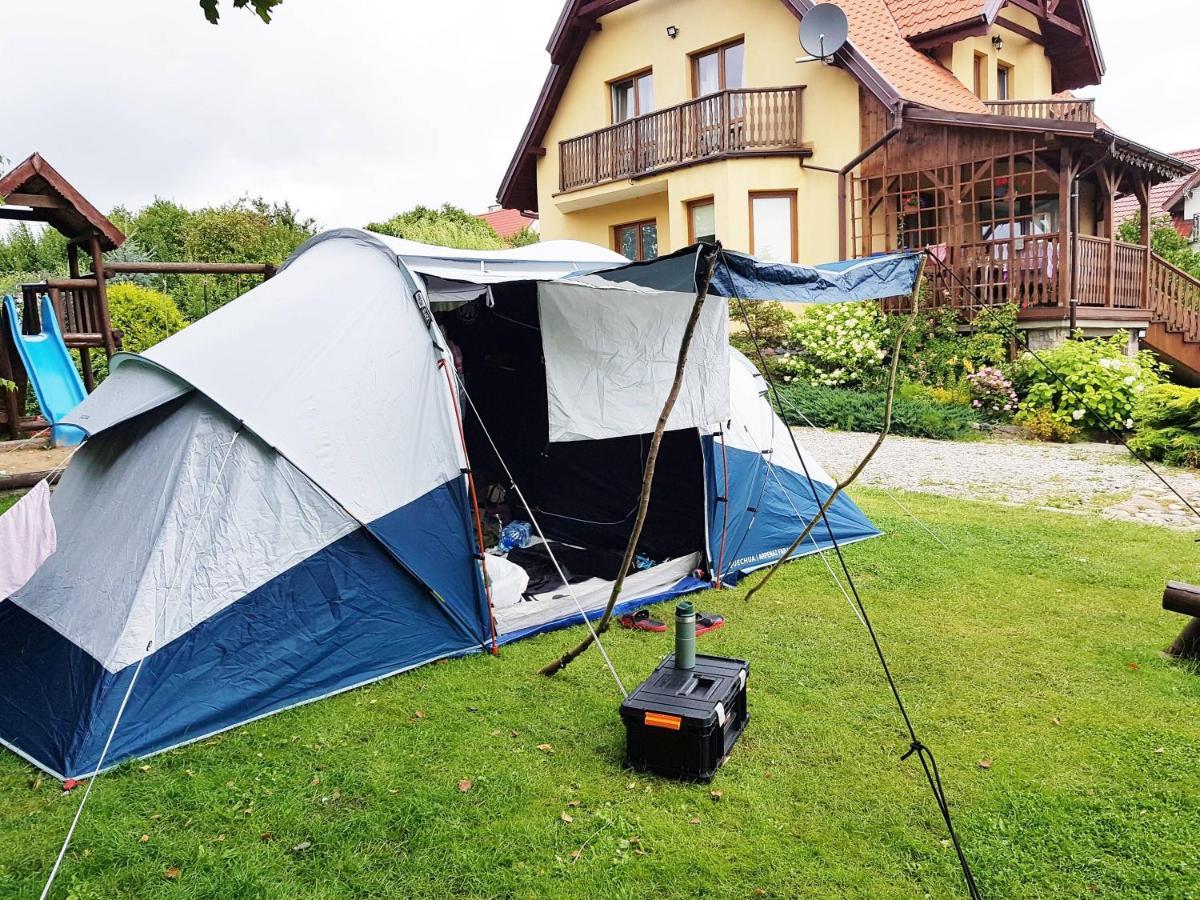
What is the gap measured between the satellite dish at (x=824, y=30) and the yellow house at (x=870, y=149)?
1.40 feet

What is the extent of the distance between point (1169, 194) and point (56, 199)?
25277 millimetres

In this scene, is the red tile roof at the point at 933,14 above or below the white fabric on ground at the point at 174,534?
above

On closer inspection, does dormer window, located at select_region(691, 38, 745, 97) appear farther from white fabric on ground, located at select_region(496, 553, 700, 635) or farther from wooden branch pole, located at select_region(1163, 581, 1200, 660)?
wooden branch pole, located at select_region(1163, 581, 1200, 660)

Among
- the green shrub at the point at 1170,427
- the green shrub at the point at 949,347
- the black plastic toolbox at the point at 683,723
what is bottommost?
the black plastic toolbox at the point at 683,723

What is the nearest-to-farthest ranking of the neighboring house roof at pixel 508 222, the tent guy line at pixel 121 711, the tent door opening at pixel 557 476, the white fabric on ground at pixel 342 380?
the tent guy line at pixel 121 711 → the white fabric on ground at pixel 342 380 → the tent door opening at pixel 557 476 → the neighboring house roof at pixel 508 222

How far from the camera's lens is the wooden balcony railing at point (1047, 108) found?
13.8m

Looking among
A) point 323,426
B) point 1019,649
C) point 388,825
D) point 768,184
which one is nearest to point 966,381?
point 768,184

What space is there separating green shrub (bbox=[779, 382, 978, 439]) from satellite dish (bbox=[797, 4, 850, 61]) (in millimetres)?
5356

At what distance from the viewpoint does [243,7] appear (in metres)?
2.83

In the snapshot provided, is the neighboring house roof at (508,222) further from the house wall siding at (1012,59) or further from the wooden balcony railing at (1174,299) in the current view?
the wooden balcony railing at (1174,299)

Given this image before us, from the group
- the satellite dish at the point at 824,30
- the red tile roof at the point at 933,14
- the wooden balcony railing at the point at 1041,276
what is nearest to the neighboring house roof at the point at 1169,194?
the red tile roof at the point at 933,14

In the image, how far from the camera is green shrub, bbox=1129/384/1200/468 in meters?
8.59

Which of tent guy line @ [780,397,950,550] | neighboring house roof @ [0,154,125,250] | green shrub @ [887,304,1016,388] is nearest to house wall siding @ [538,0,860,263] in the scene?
green shrub @ [887,304,1016,388]

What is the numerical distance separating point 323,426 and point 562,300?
141 centimetres
